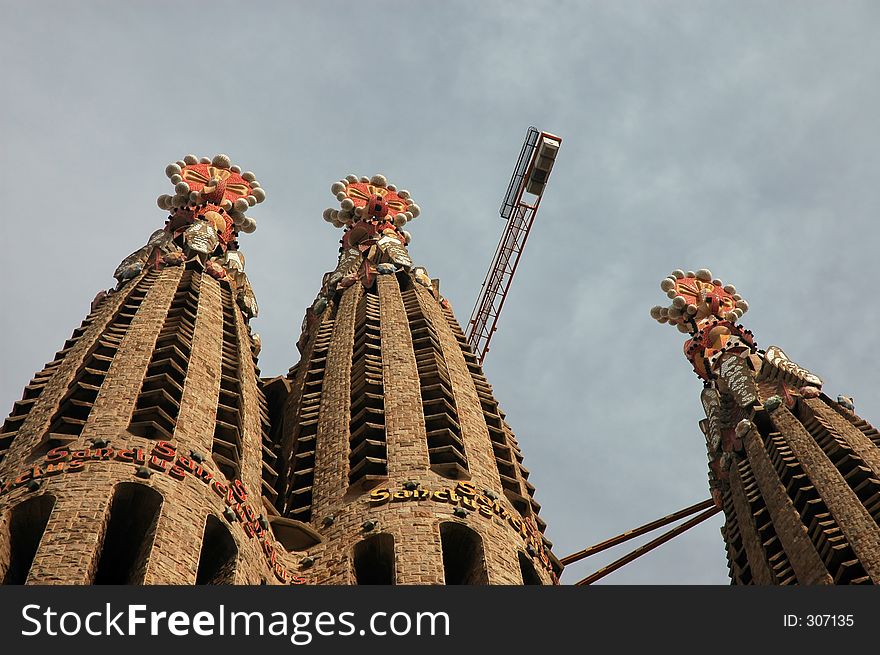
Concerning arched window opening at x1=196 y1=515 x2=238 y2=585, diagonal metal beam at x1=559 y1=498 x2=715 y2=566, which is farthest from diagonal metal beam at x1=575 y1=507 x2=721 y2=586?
arched window opening at x1=196 y1=515 x2=238 y2=585

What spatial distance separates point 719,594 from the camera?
3584 cm

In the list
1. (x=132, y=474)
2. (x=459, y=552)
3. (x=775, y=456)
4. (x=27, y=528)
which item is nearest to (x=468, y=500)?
(x=459, y=552)

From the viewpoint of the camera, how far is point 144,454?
49.1m

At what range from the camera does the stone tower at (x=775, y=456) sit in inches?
2501

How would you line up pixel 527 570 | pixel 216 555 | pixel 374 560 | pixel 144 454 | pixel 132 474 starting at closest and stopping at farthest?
pixel 216 555
pixel 132 474
pixel 144 454
pixel 374 560
pixel 527 570

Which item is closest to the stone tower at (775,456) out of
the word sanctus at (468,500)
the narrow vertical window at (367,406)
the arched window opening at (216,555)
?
the word sanctus at (468,500)

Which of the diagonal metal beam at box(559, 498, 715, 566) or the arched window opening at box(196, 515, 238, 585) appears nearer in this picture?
the arched window opening at box(196, 515, 238, 585)

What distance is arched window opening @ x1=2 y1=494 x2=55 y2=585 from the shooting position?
45.3m

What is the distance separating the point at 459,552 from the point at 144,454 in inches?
383

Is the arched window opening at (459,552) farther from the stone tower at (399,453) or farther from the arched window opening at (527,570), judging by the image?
the arched window opening at (527,570)

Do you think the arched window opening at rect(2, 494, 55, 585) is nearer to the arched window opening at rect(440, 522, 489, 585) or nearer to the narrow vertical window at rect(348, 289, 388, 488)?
the arched window opening at rect(440, 522, 489, 585)

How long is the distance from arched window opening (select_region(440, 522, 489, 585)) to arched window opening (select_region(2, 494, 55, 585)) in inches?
450

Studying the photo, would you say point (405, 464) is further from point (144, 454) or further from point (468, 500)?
point (144, 454)

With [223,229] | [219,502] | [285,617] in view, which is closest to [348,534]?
[219,502]
